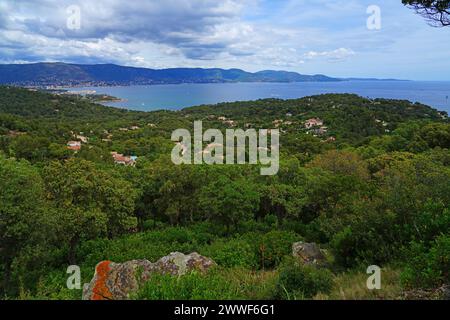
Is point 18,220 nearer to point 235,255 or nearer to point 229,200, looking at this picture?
point 235,255

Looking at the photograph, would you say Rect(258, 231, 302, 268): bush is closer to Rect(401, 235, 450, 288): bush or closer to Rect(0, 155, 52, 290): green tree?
Rect(401, 235, 450, 288): bush

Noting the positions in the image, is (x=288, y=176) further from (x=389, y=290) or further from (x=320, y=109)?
(x=320, y=109)

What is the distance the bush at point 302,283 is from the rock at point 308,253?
4.70 meters

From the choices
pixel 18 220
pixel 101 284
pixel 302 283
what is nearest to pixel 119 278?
pixel 101 284

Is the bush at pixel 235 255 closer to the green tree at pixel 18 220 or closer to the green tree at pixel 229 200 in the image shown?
the green tree at pixel 229 200

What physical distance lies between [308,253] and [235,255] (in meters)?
2.56

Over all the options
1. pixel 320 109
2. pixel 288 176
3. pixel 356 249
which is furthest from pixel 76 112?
pixel 356 249

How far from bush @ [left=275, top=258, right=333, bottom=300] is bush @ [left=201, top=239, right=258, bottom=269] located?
16.3ft

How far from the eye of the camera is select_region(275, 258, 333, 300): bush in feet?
20.0

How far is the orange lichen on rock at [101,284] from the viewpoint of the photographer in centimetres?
754

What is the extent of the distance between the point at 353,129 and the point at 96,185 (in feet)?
202

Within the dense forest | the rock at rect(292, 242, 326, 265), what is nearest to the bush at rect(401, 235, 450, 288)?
the dense forest

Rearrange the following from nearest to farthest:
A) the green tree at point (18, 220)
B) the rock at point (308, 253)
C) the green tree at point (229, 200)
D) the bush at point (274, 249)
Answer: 1. the green tree at point (18, 220)
2. the rock at point (308, 253)
3. the bush at point (274, 249)
4. the green tree at point (229, 200)

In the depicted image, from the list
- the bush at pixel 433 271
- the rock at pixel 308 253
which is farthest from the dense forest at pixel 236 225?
the rock at pixel 308 253
